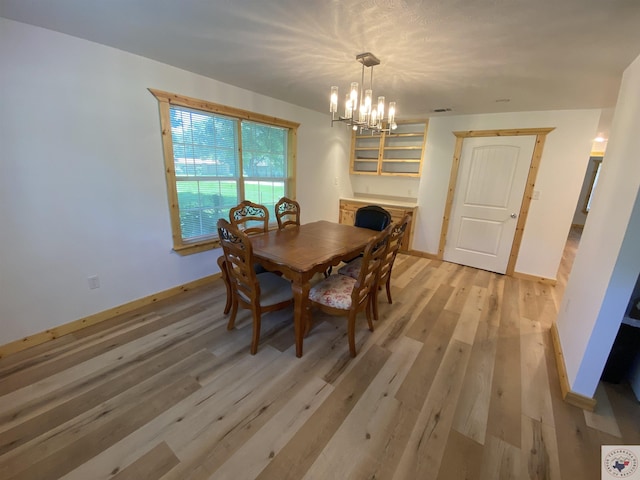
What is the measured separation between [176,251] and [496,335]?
3.28 metres

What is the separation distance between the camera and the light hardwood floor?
131 cm

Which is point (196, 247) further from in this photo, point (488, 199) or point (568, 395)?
point (488, 199)

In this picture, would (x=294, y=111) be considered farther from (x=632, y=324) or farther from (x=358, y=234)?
(x=632, y=324)

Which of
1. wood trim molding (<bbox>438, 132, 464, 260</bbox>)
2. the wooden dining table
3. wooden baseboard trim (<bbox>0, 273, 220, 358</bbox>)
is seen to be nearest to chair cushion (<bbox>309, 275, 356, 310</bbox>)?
the wooden dining table

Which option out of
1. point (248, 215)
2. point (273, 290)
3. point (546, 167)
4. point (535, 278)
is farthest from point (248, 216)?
point (535, 278)

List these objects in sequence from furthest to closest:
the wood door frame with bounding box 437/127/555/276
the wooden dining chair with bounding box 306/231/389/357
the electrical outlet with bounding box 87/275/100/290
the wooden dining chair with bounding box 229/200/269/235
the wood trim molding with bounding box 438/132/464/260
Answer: the wood trim molding with bounding box 438/132/464/260, the wood door frame with bounding box 437/127/555/276, the wooden dining chair with bounding box 229/200/269/235, the electrical outlet with bounding box 87/275/100/290, the wooden dining chair with bounding box 306/231/389/357

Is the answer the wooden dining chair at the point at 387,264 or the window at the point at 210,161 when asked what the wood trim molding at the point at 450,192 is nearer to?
the wooden dining chair at the point at 387,264

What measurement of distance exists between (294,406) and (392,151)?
4371 mm

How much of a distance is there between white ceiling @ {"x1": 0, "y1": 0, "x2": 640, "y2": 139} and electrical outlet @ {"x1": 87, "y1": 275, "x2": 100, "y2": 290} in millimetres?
1858

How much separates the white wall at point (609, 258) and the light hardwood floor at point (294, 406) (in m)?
0.31

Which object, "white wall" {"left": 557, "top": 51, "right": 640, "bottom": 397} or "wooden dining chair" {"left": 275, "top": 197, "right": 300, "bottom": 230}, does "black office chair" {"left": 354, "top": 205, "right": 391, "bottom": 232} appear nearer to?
"wooden dining chair" {"left": 275, "top": 197, "right": 300, "bottom": 230}

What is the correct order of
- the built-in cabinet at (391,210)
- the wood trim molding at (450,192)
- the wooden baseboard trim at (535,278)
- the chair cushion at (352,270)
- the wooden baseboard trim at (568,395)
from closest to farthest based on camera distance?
the wooden baseboard trim at (568,395), the chair cushion at (352,270), the wooden baseboard trim at (535,278), the wood trim molding at (450,192), the built-in cabinet at (391,210)

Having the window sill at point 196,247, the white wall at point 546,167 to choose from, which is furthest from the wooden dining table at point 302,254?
the white wall at point 546,167

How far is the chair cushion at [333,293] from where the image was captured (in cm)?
202
